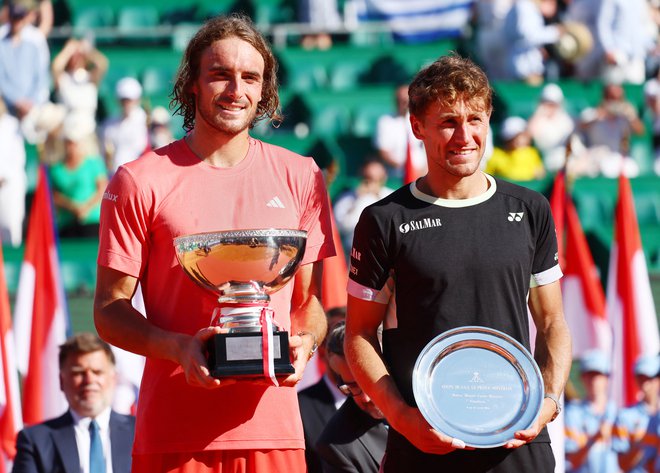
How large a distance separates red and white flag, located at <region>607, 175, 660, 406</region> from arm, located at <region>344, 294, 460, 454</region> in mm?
3969

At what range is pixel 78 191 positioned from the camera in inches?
387

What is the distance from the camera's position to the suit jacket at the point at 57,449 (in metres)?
5.22

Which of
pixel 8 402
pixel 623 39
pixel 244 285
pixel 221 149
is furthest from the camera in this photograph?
pixel 623 39

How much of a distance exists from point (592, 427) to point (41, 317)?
2.87 m

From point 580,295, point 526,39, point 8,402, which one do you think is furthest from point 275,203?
point 526,39

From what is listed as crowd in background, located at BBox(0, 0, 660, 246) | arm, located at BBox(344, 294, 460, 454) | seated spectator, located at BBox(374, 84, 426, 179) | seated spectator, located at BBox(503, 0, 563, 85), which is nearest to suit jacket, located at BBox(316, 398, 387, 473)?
arm, located at BBox(344, 294, 460, 454)

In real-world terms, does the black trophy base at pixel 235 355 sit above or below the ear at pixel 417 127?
below

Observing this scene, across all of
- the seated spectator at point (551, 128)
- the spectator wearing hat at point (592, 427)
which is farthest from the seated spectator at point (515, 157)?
the spectator wearing hat at point (592, 427)

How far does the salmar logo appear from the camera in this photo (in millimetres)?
3250

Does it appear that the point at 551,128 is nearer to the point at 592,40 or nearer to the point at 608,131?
the point at 608,131

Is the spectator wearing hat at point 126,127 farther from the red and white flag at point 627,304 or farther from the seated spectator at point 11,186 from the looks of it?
the red and white flag at point 627,304

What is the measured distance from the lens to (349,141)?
11.3m

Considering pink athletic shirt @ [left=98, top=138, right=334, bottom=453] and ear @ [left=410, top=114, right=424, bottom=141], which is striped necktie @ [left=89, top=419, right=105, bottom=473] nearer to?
pink athletic shirt @ [left=98, top=138, right=334, bottom=453]

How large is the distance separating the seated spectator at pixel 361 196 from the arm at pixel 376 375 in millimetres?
6000
